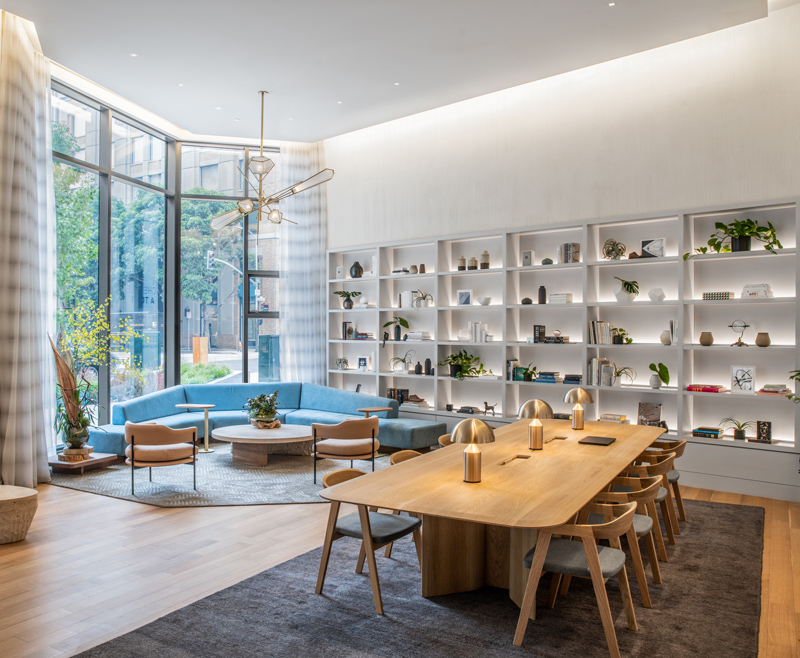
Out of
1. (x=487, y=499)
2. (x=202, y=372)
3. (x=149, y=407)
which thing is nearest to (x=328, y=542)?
(x=487, y=499)

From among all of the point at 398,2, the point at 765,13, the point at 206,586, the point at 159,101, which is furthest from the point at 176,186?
the point at 765,13

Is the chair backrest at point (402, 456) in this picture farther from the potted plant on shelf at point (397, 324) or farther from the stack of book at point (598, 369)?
the potted plant on shelf at point (397, 324)

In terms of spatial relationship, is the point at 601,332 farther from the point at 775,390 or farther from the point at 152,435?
the point at 152,435

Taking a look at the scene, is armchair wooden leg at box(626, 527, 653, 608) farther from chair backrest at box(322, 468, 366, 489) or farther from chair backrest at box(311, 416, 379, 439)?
chair backrest at box(311, 416, 379, 439)

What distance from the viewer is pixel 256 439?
6648 mm

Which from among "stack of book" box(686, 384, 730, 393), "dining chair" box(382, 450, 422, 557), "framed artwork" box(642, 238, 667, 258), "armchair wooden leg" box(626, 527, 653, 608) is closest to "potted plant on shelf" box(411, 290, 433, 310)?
"framed artwork" box(642, 238, 667, 258)

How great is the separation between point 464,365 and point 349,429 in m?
2.28

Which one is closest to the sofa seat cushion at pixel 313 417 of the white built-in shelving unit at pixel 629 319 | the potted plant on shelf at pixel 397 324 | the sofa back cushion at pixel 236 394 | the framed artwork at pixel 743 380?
the sofa back cushion at pixel 236 394

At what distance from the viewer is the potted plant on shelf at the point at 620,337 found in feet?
22.4

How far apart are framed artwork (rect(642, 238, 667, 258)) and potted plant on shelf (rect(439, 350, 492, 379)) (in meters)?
2.47

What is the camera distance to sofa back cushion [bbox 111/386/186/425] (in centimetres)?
751

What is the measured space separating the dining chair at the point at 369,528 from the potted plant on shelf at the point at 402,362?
492cm

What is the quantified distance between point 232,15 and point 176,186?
4438 millimetres

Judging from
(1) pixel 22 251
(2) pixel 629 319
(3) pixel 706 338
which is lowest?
(3) pixel 706 338
